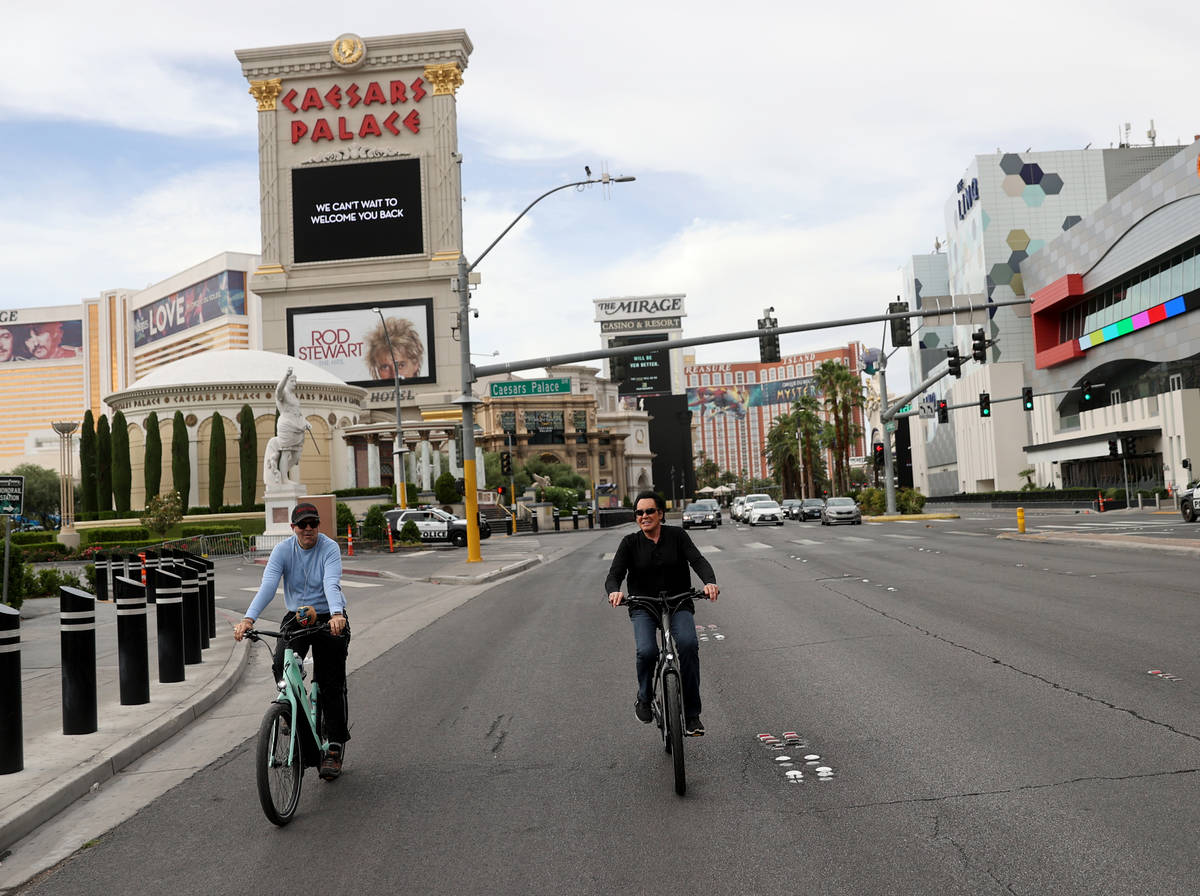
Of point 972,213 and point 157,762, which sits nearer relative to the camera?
point 157,762

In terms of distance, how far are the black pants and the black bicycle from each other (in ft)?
6.00

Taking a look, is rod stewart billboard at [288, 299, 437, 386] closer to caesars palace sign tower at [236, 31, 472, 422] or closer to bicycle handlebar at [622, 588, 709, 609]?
caesars palace sign tower at [236, 31, 472, 422]

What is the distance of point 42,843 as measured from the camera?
19.6 feet

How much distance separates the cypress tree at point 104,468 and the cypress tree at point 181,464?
3.28 metres

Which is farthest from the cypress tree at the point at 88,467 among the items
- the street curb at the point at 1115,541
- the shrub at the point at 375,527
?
the street curb at the point at 1115,541

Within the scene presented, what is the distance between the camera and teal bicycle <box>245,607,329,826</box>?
577 cm

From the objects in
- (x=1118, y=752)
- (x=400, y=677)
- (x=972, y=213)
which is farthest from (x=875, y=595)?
(x=972, y=213)

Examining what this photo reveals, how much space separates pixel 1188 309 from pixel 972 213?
113ft

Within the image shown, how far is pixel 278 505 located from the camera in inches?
1598

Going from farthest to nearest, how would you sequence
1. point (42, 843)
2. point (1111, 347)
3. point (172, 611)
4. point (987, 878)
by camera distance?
point (1111, 347)
point (172, 611)
point (42, 843)
point (987, 878)

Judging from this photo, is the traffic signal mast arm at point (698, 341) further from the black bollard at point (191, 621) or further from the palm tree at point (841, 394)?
the palm tree at point (841, 394)

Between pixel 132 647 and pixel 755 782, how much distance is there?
19.6 ft

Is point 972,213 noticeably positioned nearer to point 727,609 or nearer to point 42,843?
point 727,609

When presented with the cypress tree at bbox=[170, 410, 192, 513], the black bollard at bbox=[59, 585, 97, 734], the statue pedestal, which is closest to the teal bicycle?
the black bollard at bbox=[59, 585, 97, 734]
